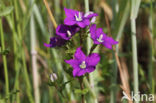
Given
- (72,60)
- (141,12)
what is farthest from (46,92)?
(141,12)

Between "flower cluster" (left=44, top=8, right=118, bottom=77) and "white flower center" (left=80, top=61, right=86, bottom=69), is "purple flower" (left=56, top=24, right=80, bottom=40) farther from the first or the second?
"white flower center" (left=80, top=61, right=86, bottom=69)

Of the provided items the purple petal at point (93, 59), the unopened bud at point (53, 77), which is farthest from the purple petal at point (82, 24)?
the unopened bud at point (53, 77)

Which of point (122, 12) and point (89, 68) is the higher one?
point (122, 12)

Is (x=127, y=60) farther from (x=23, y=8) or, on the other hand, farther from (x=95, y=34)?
(x=95, y=34)

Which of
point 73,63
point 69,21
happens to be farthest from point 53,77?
point 69,21

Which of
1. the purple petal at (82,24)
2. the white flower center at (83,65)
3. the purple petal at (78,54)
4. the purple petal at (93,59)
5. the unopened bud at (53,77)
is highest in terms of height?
the purple petal at (82,24)

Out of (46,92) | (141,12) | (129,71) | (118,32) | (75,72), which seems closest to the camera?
(75,72)

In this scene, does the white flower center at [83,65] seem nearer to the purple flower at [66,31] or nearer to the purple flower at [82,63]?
the purple flower at [82,63]
